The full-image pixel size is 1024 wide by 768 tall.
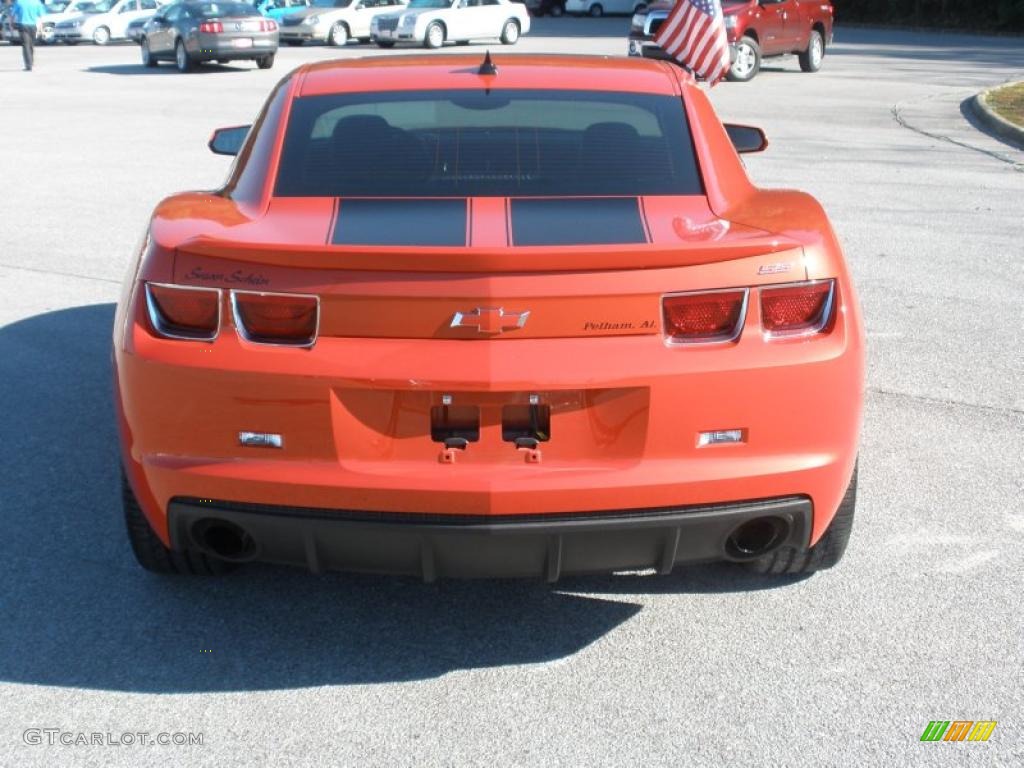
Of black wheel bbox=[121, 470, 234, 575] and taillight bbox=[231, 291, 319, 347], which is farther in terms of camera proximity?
black wheel bbox=[121, 470, 234, 575]

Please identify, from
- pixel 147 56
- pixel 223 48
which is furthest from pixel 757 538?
pixel 147 56

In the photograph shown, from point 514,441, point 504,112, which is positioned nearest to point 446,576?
point 514,441

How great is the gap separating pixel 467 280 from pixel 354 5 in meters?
36.6

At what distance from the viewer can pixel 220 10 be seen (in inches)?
1205

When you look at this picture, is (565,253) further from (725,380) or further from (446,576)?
(446,576)

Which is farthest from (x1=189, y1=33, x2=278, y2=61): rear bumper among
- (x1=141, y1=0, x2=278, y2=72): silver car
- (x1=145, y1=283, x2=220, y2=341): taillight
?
(x1=145, y1=283, x2=220, y2=341): taillight

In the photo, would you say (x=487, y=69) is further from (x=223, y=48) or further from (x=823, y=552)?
(x=223, y=48)

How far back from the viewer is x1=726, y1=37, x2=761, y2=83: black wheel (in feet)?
81.6

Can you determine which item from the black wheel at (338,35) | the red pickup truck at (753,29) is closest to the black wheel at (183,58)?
the black wheel at (338,35)

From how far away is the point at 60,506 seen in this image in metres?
4.93

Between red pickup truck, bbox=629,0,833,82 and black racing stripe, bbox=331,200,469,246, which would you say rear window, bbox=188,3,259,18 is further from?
black racing stripe, bbox=331,200,469,246

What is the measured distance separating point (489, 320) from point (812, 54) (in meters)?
25.4

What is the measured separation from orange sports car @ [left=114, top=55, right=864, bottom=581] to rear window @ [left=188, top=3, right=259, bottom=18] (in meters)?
28.2

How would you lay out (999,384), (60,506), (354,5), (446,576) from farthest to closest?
(354,5)
(999,384)
(60,506)
(446,576)
